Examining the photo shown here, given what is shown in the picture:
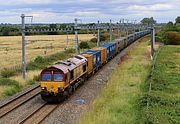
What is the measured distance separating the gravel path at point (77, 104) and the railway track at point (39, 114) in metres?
0.30

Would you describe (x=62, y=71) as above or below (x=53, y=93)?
above

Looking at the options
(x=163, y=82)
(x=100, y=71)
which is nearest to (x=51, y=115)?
(x=163, y=82)

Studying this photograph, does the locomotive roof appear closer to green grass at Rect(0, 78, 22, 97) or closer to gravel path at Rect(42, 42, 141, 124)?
gravel path at Rect(42, 42, 141, 124)

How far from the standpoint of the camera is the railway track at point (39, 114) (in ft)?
67.4

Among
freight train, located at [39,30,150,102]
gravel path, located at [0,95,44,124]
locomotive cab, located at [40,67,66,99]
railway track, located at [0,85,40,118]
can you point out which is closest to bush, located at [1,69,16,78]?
railway track, located at [0,85,40,118]

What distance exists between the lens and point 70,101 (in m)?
26.2

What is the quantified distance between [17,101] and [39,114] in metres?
4.54

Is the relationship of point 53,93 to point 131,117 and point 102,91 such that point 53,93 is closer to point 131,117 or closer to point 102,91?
point 102,91

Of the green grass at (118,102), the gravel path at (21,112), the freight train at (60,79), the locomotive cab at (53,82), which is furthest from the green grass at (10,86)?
the green grass at (118,102)

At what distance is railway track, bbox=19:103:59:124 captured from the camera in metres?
20.5

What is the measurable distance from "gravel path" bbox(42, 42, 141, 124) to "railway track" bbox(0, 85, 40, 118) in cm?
304

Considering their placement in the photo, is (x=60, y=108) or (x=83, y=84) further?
(x=83, y=84)

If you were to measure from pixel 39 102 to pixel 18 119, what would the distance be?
4915 mm

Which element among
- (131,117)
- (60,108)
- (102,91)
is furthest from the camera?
(102,91)
